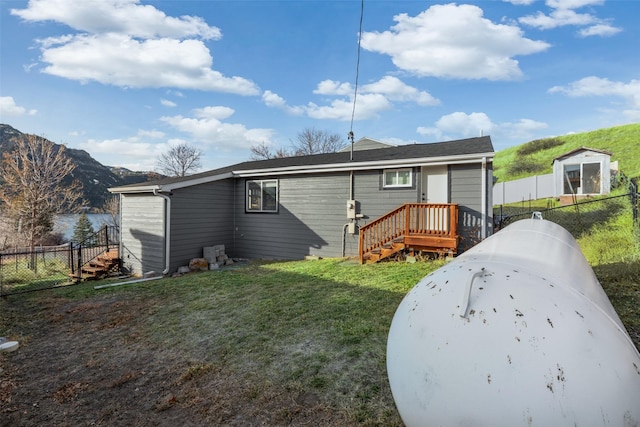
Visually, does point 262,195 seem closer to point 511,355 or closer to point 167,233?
Answer: point 167,233

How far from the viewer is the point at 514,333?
4.68 feet

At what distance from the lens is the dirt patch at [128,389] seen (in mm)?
2678

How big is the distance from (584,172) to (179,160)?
32.7m

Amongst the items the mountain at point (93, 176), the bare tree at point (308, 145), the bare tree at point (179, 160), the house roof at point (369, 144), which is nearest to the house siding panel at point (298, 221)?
the house roof at point (369, 144)

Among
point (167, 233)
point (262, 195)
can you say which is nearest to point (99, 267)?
point (167, 233)

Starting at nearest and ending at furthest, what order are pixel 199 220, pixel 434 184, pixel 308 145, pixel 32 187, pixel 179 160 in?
pixel 434 184
pixel 199 220
pixel 32 187
pixel 179 160
pixel 308 145

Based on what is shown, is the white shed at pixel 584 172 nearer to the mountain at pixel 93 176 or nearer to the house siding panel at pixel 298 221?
the house siding panel at pixel 298 221

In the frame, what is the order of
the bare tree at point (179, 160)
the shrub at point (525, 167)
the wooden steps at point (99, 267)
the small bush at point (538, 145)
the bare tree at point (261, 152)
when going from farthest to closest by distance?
the bare tree at point (261, 152), the bare tree at point (179, 160), the small bush at point (538, 145), the shrub at point (525, 167), the wooden steps at point (99, 267)

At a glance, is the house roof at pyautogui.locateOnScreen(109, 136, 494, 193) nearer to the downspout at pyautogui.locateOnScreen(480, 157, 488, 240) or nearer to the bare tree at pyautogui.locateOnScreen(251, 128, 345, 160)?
the downspout at pyautogui.locateOnScreen(480, 157, 488, 240)

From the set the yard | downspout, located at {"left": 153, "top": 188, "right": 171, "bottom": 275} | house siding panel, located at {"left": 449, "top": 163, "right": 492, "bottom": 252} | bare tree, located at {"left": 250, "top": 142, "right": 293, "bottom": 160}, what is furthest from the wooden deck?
bare tree, located at {"left": 250, "top": 142, "right": 293, "bottom": 160}

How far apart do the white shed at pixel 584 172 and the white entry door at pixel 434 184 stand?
10874 mm

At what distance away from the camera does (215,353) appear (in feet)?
12.4

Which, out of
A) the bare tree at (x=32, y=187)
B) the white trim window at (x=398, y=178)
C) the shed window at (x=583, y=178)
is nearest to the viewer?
the white trim window at (x=398, y=178)

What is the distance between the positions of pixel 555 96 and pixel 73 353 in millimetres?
18508
